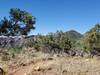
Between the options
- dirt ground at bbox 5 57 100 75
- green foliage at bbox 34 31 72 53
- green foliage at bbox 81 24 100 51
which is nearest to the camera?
dirt ground at bbox 5 57 100 75

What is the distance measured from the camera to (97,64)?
33.0 ft

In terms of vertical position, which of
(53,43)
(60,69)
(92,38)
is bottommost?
(60,69)

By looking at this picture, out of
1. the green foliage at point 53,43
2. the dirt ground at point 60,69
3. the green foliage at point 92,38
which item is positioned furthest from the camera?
the green foliage at point 92,38

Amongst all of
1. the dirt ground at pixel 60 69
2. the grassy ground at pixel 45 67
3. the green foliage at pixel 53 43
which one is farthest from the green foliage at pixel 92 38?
the dirt ground at pixel 60 69

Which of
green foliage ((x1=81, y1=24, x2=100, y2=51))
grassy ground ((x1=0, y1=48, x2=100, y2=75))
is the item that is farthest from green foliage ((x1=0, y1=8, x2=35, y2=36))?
grassy ground ((x1=0, y1=48, x2=100, y2=75))

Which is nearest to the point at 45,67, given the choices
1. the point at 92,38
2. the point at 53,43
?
the point at 53,43

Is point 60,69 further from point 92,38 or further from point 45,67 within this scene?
point 92,38

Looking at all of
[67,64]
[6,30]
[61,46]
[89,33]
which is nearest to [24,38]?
[61,46]

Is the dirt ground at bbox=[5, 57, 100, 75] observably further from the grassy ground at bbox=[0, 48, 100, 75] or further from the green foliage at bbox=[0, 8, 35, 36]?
the green foliage at bbox=[0, 8, 35, 36]

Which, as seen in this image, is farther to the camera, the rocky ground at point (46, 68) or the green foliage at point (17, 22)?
the green foliage at point (17, 22)

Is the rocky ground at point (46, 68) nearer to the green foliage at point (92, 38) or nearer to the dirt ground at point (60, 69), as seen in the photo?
the dirt ground at point (60, 69)

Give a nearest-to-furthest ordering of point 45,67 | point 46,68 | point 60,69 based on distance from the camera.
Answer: point 60,69
point 46,68
point 45,67

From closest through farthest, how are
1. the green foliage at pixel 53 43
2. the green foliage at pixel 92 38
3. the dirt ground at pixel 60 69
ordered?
the dirt ground at pixel 60 69, the green foliage at pixel 53 43, the green foliage at pixel 92 38

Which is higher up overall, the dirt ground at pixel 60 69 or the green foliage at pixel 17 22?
the green foliage at pixel 17 22
